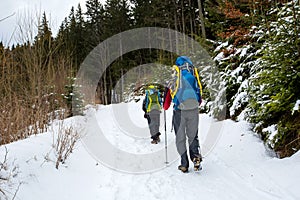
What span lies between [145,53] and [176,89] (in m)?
26.1

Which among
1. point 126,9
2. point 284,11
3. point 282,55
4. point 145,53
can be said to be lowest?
point 282,55

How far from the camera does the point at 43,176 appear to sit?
3707 millimetres

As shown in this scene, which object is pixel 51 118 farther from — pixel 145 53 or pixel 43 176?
pixel 145 53

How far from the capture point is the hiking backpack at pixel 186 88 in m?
4.64

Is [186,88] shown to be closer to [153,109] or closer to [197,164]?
[197,164]

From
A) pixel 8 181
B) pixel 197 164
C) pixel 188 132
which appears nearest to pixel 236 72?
pixel 188 132

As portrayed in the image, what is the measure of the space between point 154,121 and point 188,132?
133 inches

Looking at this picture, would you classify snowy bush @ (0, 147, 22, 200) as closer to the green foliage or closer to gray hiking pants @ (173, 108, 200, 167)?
gray hiking pants @ (173, 108, 200, 167)

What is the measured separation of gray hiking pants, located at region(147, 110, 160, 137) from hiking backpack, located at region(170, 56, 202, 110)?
324 cm

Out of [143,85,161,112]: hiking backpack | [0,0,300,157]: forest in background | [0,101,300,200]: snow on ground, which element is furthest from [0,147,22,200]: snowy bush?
A: [143,85,161,112]: hiking backpack

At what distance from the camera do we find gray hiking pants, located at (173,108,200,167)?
4.62m

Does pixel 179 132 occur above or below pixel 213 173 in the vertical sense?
above

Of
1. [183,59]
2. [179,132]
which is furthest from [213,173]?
[183,59]

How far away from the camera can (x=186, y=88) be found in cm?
466
